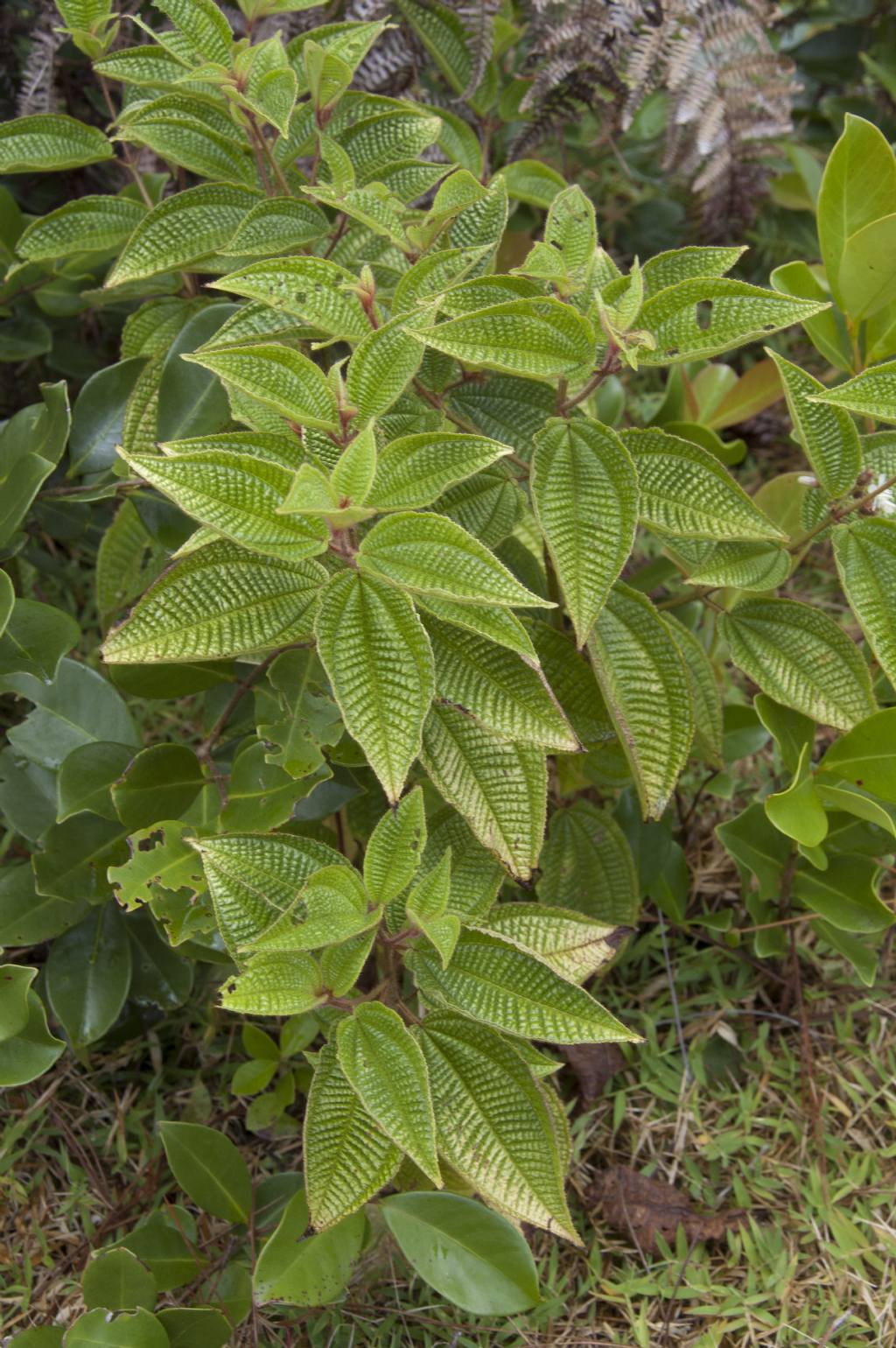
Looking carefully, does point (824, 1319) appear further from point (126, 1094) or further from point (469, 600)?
point (469, 600)

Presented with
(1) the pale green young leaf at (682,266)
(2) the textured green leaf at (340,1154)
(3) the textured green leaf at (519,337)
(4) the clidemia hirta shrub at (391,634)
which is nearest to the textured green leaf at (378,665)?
(4) the clidemia hirta shrub at (391,634)

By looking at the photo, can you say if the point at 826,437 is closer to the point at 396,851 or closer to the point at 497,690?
the point at 497,690

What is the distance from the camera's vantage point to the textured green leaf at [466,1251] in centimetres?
119

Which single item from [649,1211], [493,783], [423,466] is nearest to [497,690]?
[493,783]

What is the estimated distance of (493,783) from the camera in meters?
1.21

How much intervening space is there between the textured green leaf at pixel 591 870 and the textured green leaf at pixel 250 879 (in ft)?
1.43

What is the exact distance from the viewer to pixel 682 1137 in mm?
1548

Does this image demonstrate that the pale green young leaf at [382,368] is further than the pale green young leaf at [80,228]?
No

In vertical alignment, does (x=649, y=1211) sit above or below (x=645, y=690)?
below

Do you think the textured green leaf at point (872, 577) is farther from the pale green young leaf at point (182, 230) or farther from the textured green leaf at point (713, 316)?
the pale green young leaf at point (182, 230)

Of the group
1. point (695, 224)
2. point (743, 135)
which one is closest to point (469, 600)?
point (743, 135)

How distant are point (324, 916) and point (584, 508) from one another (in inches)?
17.9

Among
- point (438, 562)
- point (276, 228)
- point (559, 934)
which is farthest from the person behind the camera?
point (276, 228)

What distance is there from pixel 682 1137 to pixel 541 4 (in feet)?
5.62
